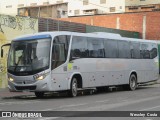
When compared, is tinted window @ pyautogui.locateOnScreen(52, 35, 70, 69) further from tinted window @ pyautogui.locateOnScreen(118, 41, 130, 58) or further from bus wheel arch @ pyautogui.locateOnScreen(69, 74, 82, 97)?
tinted window @ pyautogui.locateOnScreen(118, 41, 130, 58)

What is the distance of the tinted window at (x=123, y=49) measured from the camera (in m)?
25.5

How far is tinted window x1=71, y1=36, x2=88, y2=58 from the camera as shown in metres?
20.9

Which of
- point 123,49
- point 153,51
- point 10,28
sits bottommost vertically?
point 153,51

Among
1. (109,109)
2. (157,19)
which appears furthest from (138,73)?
(157,19)

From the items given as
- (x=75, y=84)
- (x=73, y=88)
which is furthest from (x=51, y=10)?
(x=73, y=88)

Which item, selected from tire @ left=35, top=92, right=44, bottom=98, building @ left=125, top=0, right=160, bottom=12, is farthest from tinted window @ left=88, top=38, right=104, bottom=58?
building @ left=125, top=0, right=160, bottom=12

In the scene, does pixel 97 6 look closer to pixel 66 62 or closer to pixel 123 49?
pixel 123 49

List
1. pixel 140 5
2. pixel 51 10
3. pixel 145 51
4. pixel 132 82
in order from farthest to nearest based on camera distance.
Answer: pixel 51 10 → pixel 140 5 → pixel 145 51 → pixel 132 82

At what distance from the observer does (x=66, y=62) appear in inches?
798

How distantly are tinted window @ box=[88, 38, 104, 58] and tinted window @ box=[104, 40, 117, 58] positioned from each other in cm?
46

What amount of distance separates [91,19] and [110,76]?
33.3 m

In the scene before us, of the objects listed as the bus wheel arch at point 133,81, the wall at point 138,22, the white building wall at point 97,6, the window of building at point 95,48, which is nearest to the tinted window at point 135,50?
the bus wheel arch at point 133,81

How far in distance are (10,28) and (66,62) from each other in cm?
712

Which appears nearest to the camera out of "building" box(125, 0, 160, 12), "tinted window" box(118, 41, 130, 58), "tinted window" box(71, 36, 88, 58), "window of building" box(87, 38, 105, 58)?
"tinted window" box(71, 36, 88, 58)
